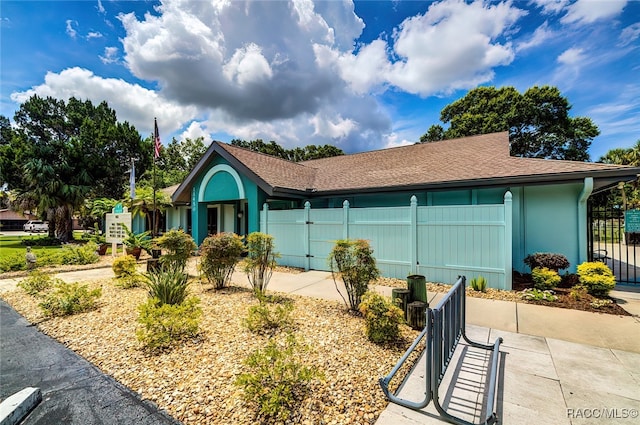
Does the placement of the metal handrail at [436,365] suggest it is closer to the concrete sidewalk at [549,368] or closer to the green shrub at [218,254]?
the concrete sidewalk at [549,368]

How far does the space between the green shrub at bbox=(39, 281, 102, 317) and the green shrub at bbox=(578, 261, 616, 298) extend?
36.8 feet

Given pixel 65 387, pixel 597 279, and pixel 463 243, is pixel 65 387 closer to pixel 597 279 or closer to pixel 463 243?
pixel 463 243

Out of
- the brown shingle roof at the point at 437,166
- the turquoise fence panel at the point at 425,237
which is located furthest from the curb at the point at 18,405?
the brown shingle roof at the point at 437,166

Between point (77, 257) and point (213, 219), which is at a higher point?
point (213, 219)

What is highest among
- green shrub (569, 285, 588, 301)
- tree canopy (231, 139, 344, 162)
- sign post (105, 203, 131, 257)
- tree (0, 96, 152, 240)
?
tree canopy (231, 139, 344, 162)

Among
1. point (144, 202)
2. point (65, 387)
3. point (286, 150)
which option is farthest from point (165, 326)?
point (286, 150)

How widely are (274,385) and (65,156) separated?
92.0ft

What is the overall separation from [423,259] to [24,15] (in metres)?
11.8

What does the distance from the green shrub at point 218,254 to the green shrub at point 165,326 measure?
2.41 m

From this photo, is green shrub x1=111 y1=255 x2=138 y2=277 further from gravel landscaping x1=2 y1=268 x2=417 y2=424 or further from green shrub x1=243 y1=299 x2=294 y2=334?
green shrub x1=243 y1=299 x2=294 y2=334

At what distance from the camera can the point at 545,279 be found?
6.77 meters

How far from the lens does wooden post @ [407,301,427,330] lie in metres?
4.73

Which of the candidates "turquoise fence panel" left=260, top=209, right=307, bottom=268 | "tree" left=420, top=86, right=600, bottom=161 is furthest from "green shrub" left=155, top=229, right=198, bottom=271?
"tree" left=420, top=86, right=600, bottom=161

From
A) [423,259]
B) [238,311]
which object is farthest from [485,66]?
[238,311]
